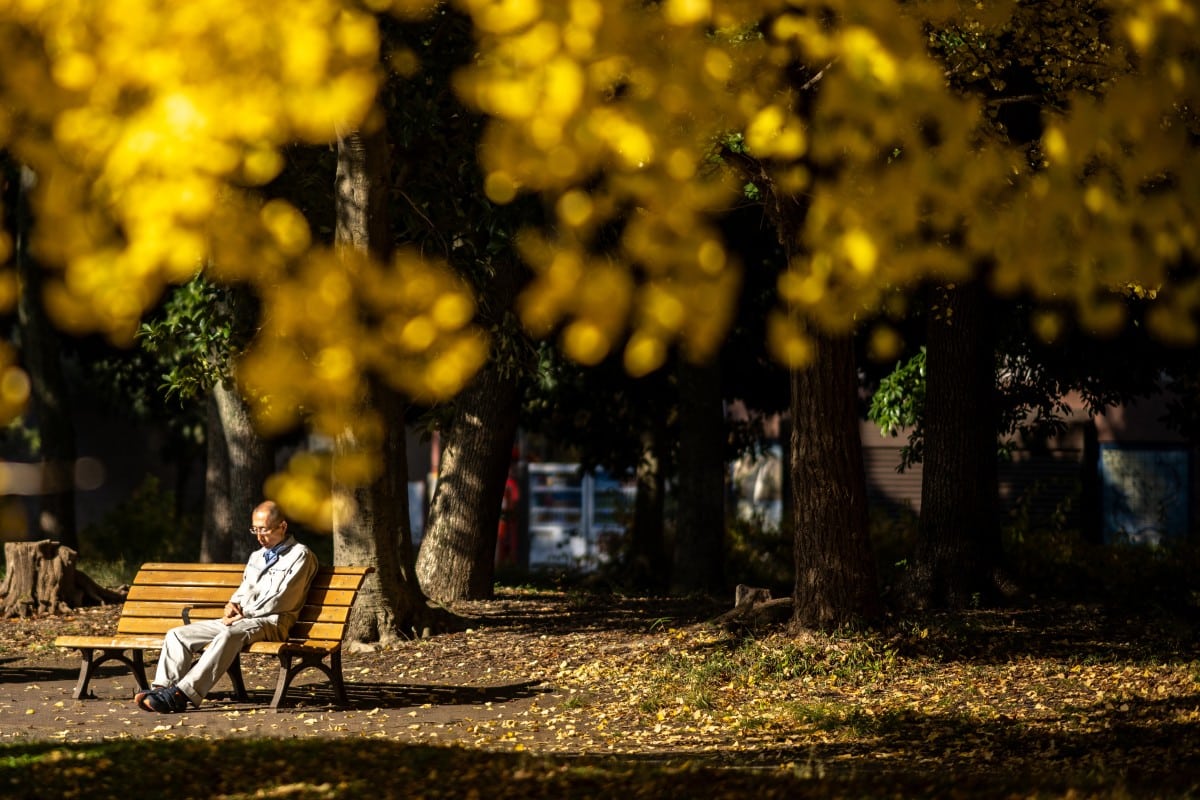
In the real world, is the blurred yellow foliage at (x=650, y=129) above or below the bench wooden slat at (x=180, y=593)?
above

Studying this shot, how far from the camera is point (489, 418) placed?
51.5ft

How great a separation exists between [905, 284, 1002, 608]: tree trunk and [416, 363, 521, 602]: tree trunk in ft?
12.5

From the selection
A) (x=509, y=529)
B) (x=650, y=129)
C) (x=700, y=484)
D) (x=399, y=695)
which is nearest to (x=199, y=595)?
(x=399, y=695)

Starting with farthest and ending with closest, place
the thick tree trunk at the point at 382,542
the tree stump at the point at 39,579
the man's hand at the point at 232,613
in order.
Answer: the tree stump at the point at 39,579
the thick tree trunk at the point at 382,542
the man's hand at the point at 232,613

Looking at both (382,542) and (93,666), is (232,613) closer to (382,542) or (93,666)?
(93,666)

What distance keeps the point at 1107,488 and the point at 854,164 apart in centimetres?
2032

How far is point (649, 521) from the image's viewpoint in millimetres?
20766

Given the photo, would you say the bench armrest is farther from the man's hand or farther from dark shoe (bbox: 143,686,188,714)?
dark shoe (bbox: 143,686,188,714)

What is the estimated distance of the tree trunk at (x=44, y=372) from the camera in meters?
20.0

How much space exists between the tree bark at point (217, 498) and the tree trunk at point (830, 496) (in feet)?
24.9

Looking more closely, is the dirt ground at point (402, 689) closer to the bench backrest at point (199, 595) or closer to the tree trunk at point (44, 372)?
the bench backrest at point (199, 595)

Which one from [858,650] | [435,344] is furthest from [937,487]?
[435,344]

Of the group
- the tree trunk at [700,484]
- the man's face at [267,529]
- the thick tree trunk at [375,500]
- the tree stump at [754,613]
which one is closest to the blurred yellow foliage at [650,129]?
the man's face at [267,529]

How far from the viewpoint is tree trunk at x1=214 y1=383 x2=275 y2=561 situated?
16.0 metres
